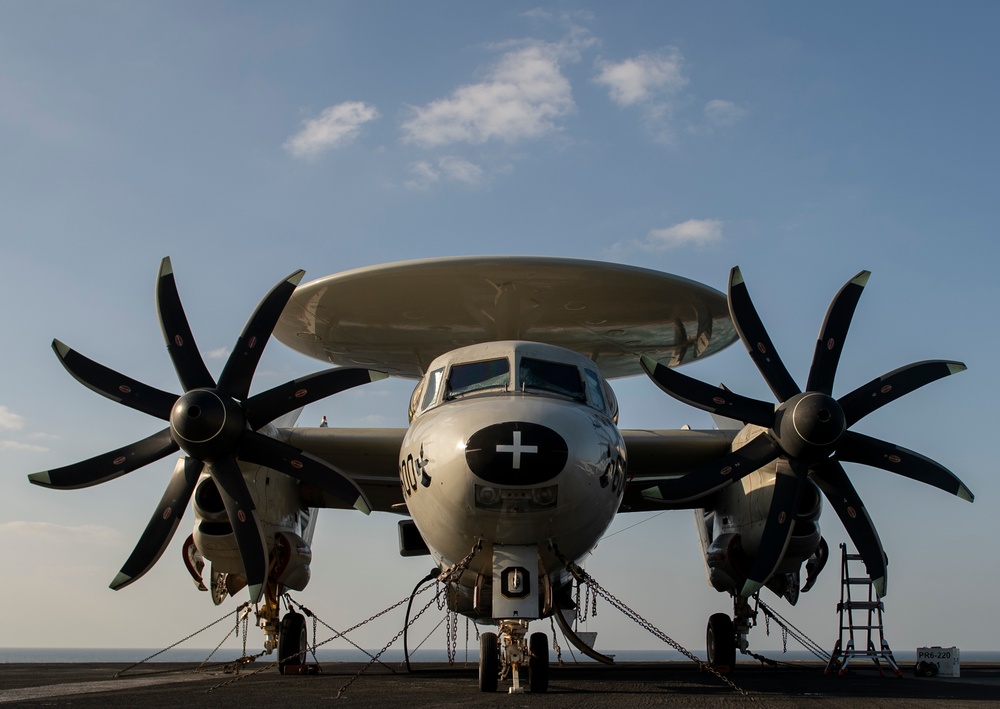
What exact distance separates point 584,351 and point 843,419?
583 centimetres

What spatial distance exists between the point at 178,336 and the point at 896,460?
10621mm

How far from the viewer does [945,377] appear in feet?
46.7

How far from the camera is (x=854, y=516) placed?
45.0 feet

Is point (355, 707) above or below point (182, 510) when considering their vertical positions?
below

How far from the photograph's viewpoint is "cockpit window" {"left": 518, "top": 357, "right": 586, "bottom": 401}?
11.9 m

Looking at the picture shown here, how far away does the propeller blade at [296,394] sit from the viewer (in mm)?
13820

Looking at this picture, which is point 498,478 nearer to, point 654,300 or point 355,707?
point 355,707

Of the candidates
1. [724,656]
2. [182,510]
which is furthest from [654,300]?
[182,510]

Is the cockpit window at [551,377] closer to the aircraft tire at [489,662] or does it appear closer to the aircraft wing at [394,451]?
the aircraft tire at [489,662]

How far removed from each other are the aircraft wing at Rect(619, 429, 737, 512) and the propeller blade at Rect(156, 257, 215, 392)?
701 centimetres

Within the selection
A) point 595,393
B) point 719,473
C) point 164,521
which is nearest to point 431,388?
point 595,393

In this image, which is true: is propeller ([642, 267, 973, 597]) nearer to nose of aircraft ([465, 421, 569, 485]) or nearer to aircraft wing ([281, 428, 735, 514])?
aircraft wing ([281, 428, 735, 514])

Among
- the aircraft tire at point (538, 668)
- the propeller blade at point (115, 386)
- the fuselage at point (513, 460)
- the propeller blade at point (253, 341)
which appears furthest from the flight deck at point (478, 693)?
the propeller blade at point (253, 341)

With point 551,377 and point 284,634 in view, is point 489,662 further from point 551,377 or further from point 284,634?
point 284,634
